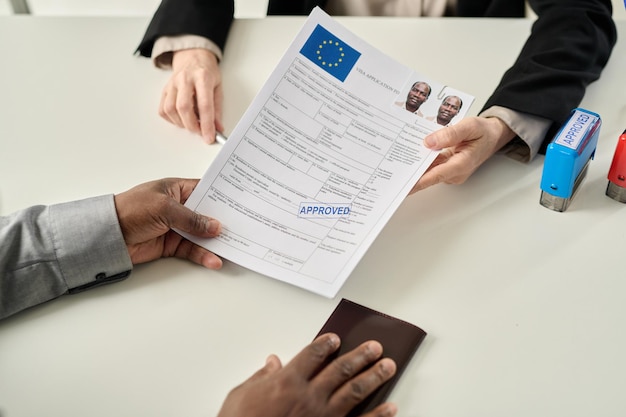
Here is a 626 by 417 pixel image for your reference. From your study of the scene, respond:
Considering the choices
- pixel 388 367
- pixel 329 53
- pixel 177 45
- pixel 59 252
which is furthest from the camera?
pixel 177 45

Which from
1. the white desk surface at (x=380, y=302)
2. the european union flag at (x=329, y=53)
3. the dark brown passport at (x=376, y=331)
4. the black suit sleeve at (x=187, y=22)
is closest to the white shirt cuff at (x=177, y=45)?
the black suit sleeve at (x=187, y=22)

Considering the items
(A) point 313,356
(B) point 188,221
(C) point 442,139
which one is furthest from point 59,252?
(C) point 442,139

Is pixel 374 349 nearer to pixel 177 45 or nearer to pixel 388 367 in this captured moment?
pixel 388 367

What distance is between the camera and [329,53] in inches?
33.6

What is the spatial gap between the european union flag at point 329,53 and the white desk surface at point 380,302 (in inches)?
7.8

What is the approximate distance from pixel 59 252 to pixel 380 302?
373mm

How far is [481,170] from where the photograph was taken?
90 cm

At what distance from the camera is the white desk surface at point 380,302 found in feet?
2.07

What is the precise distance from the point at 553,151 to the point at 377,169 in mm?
216

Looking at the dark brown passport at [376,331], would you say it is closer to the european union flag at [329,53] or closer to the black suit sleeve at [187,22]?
the european union flag at [329,53]

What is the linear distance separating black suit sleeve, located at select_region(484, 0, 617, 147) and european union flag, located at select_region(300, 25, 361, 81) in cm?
23

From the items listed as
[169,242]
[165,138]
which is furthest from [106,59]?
[169,242]

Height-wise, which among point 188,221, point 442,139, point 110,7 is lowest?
point 188,221

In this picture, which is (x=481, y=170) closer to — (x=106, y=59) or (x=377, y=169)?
(x=377, y=169)
